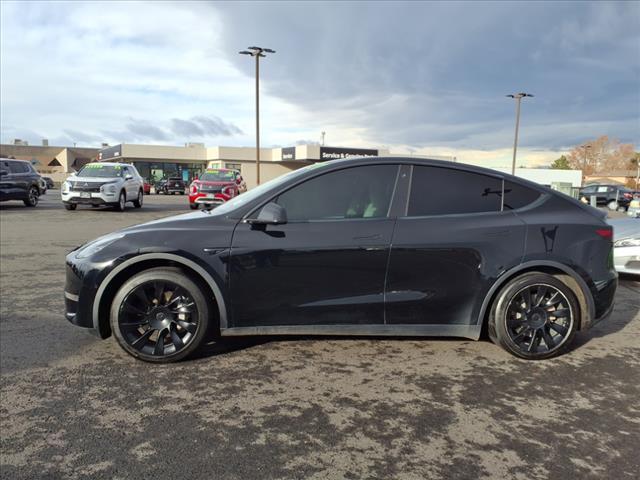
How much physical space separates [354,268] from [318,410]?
106cm

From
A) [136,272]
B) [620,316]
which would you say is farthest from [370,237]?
[620,316]

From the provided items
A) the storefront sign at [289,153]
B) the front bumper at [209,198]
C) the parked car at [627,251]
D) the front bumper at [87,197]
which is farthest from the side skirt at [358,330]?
the storefront sign at [289,153]

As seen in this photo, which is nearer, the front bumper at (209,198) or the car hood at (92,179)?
the car hood at (92,179)

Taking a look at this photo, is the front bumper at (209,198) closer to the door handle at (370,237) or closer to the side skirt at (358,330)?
the side skirt at (358,330)

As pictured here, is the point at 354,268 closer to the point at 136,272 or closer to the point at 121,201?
the point at 136,272

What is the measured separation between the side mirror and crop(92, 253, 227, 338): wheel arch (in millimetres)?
540

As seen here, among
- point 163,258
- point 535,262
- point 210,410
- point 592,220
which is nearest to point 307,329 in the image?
point 210,410

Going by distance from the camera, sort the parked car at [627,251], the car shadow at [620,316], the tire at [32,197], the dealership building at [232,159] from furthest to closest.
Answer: the dealership building at [232,159] < the tire at [32,197] < the parked car at [627,251] < the car shadow at [620,316]

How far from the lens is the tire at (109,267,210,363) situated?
11.1 ft

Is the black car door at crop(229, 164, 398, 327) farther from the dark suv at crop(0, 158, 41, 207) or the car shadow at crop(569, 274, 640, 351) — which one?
the dark suv at crop(0, 158, 41, 207)

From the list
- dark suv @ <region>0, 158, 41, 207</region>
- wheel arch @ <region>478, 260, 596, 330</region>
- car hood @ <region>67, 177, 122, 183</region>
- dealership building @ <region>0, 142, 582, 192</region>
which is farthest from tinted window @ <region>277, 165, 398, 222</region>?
dealership building @ <region>0, 142, 582, 192</region>

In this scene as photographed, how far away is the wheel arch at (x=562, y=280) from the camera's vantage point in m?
3.53

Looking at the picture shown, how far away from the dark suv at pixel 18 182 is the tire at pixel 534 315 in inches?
691

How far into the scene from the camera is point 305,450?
7.89 feet
